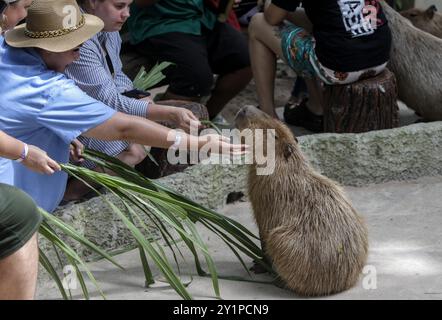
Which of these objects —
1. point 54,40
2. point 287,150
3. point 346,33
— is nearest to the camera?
point 54,40

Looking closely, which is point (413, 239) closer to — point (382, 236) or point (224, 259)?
point (382, 236)

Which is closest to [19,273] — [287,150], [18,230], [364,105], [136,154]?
[18,230]

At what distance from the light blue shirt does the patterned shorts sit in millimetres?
2645

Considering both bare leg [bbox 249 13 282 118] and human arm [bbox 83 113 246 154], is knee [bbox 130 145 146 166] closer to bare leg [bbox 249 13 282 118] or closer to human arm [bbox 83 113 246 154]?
human arm [bbox 83 113 246 154]

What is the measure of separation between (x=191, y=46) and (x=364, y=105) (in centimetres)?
126

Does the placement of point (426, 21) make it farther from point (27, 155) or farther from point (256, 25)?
point (27, 155)

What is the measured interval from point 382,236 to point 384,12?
2.28 meters

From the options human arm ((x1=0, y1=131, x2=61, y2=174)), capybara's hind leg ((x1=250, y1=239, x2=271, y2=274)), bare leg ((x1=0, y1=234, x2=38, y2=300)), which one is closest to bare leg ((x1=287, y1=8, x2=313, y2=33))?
capybara's hind leg ((x1=250, y1=239, x2=271, y2=274))

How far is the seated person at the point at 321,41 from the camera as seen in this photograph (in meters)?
A: 6.41

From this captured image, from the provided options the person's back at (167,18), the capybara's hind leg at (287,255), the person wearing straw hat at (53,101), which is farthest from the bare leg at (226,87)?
the person wearing straw hat at (53,101)

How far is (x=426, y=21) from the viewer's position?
7844 mm

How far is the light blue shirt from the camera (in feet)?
13.4

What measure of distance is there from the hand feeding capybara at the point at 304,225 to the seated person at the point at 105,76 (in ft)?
2.28

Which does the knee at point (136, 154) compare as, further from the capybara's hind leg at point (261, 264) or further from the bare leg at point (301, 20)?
the bare leg at point (301, 20)
